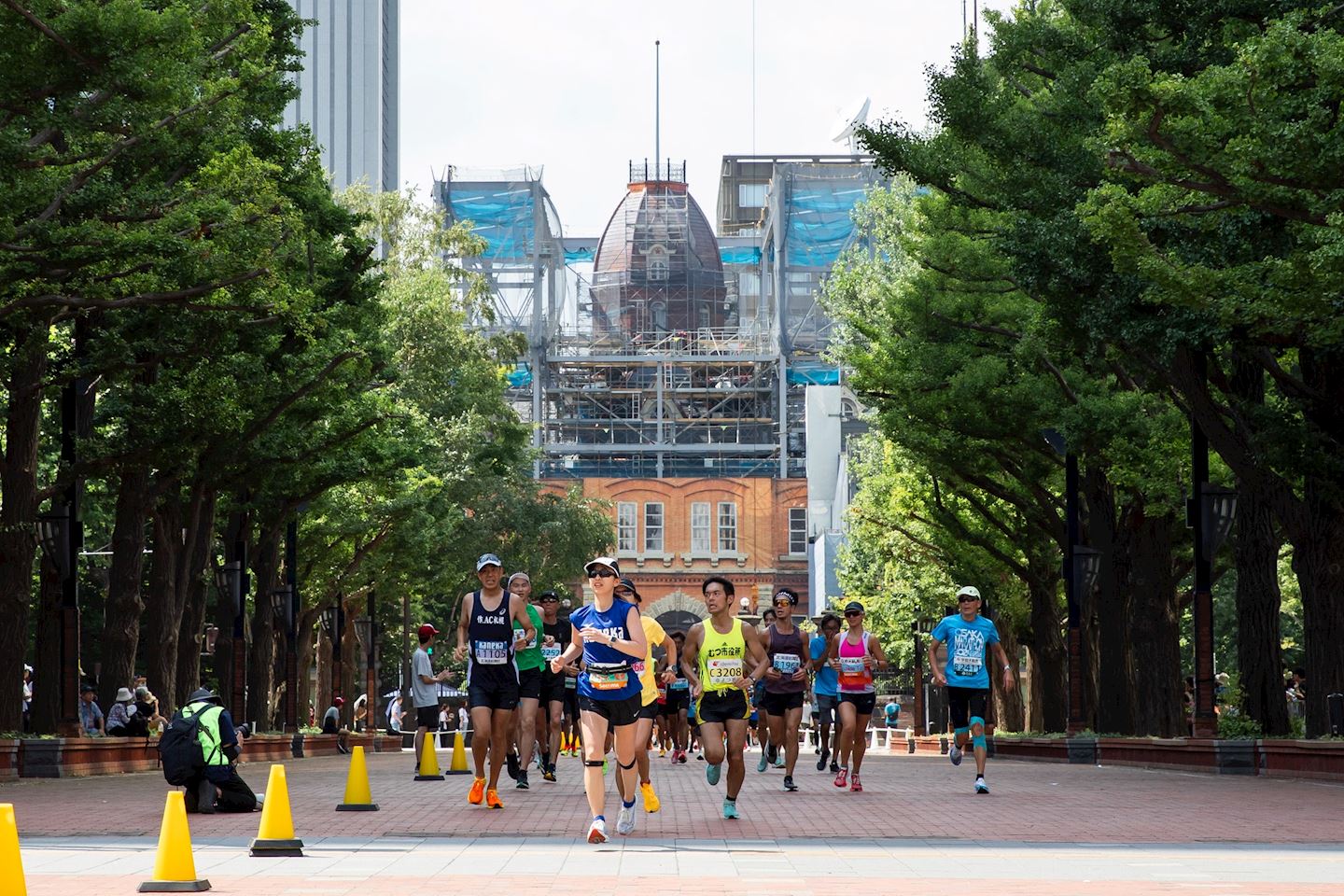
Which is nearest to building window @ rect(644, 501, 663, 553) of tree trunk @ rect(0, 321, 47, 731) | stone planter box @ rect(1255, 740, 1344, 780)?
tree trunk @ rect(0, 321, 47, 731)

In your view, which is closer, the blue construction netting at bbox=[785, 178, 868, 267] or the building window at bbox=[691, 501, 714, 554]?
the blue construction netting at bbox=[785, 178, 868, 267]

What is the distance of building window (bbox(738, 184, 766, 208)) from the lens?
105 metres

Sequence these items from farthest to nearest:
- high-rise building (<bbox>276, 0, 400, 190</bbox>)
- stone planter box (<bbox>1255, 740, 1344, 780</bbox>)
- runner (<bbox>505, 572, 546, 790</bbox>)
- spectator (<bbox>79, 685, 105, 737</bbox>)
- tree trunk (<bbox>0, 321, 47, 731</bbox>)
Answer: high-rise building (<bbox>276, 0, 400, 190</bbox>) < spectator (<bbox>79, 685, 105, 737</bbox>) < tree trunk (<bbox>0, 321, 47, 731</bbox>) < stone planter box (<bbox>1255, 740, 1344, 780</bbox>) < runner (<bbox>505, 572, 546, 790</bbox>)

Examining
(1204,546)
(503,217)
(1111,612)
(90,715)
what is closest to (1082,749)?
(1111,612)

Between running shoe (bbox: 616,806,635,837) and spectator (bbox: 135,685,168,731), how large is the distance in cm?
1562

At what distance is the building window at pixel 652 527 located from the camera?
9456cm

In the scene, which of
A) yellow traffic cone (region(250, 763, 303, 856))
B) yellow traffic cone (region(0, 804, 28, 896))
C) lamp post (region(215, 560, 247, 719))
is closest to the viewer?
yellow traffic cone (region(0, 804, 28, 896))

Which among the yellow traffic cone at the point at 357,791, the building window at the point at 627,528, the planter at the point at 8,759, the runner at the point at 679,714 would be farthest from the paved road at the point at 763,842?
the building window at the point at 627,528

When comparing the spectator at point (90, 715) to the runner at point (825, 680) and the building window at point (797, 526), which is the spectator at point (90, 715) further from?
the building window at point (797, 526)

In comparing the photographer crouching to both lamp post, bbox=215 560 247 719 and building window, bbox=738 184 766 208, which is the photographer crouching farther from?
building window, bbox=738 184 766 208

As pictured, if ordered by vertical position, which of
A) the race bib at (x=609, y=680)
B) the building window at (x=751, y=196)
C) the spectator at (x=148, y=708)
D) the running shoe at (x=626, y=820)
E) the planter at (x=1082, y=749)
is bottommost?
the planter at (x=1082, y=749)

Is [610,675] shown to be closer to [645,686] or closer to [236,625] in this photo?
[645,686]

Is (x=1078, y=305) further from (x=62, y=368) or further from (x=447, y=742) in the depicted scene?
(x=447, y=742)

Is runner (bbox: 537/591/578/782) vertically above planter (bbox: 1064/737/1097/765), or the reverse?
runner (bbox: 537/591/578/782)
